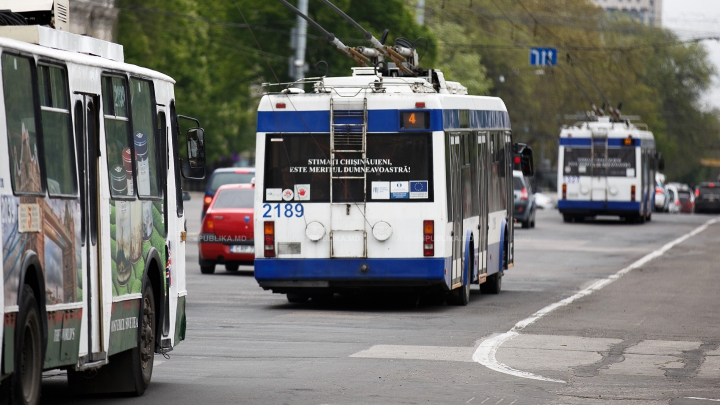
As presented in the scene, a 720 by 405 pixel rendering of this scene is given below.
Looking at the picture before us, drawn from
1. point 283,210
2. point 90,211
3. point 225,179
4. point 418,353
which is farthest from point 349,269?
point 225,179

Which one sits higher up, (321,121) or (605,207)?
(321,121)

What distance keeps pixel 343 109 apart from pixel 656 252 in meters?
17.7

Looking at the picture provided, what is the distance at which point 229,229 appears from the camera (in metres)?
24.3

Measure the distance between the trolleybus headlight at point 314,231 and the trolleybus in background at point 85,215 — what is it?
19.2 feet

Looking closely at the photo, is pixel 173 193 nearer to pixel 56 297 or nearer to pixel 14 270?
pixel 56 297

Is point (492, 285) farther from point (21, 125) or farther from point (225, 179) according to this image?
point (21, 125)

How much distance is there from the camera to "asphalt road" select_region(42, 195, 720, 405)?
35.7 ft

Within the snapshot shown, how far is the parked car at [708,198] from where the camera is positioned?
71.5m

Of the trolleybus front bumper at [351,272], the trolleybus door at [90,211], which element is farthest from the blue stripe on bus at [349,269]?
the trolleybus door at [90,211]

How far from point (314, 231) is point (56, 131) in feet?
29.3

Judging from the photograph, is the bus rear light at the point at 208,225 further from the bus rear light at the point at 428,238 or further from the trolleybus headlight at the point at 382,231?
the bus rear light at the point at 428,238

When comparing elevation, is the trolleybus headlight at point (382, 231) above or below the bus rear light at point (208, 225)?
above

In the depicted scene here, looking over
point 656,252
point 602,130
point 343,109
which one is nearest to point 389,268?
point 343,109

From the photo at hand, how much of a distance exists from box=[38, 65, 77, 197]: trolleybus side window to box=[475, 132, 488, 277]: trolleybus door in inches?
441
